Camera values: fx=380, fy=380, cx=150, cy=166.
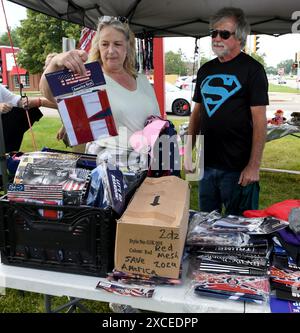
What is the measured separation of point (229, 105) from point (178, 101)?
30.9 ft

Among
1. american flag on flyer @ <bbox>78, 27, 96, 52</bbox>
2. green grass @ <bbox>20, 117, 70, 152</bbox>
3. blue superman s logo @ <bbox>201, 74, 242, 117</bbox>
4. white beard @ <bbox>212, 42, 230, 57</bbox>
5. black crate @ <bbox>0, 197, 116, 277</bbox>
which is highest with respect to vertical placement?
american flag on flyer @ <bbox>78, 27, 96, 52</bbox>

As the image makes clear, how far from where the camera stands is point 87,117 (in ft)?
4.83

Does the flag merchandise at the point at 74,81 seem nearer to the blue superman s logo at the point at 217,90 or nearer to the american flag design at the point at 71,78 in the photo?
the american flag design at the point at 71,78

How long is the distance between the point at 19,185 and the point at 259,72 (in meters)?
1.33

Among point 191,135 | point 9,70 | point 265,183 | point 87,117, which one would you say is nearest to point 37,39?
point 9,70

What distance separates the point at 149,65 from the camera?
171 inches

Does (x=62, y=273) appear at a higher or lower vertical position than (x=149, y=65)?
lower

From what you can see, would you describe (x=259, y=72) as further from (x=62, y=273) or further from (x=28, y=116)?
(x=28, y=116)

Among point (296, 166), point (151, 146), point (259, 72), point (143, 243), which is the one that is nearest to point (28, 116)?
point (151, 146)

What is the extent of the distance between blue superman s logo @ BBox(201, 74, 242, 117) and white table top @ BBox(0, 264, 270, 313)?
3.78 ft

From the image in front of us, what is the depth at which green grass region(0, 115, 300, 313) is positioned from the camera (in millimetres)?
2270

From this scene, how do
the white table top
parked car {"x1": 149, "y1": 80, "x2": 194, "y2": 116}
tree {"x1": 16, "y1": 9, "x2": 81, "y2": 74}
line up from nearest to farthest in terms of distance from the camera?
the white table top
parked car {"x1": 149, "y1": 80, "x2": 194, "y2": 116}
tree {"x1": 16, "y1": 9, "x2": 81, "y2": 74}

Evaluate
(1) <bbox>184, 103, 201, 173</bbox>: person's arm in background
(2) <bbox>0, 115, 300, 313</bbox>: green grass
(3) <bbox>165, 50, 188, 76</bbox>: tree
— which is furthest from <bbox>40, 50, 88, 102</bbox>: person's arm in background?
(3) <bbox>165, 50, 188, 76</bbox>: tree

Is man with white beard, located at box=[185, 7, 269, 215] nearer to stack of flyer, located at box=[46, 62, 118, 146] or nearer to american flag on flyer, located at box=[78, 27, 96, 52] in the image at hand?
stack of flyer, located at box=[46, 62, 118, 146]
